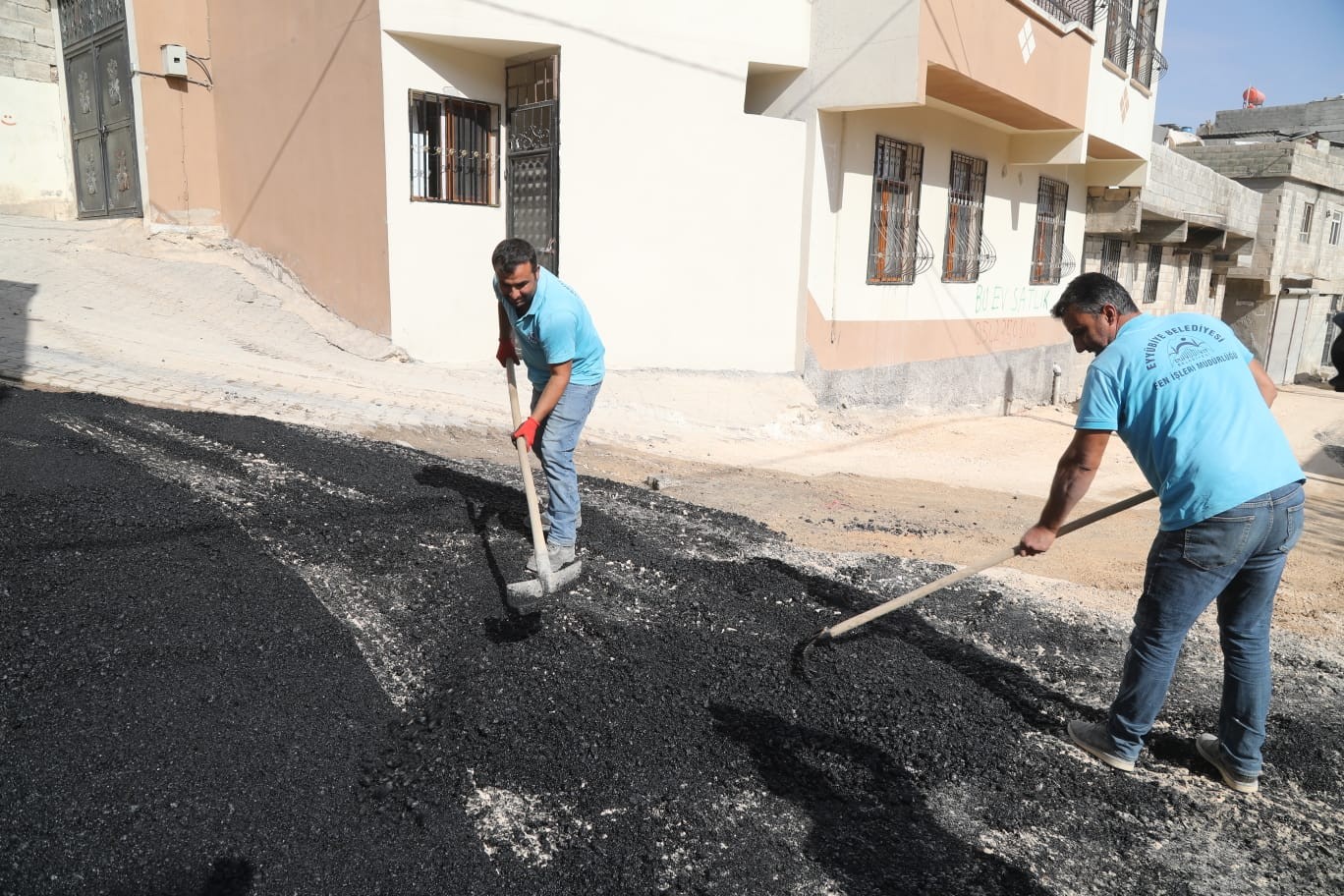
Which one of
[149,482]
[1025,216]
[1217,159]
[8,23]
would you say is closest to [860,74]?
[1025,216]

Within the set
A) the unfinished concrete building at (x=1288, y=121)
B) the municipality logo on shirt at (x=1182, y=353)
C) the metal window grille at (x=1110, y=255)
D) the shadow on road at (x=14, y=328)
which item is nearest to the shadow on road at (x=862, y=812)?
the municipality logo on shirt at (x=1182, y=353)

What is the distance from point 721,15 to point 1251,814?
858 cm

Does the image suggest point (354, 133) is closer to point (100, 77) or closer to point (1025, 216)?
point (100, 77)

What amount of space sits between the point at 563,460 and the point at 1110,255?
17.1 m

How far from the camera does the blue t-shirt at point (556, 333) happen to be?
4051mm

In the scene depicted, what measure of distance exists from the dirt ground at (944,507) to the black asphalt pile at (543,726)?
2.89 ft

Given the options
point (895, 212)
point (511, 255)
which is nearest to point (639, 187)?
point (895, 212)

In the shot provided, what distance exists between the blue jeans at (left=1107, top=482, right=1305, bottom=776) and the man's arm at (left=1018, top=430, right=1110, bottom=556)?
282 millimetres

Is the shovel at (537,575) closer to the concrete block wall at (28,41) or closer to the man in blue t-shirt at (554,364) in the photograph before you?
the man in blue t-shirt at (554,364)

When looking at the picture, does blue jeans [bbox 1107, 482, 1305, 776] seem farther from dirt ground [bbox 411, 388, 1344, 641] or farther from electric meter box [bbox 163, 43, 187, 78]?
electric meter box [bbox 163, 43, 187, 78]

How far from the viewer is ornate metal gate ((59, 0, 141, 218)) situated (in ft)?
34.8

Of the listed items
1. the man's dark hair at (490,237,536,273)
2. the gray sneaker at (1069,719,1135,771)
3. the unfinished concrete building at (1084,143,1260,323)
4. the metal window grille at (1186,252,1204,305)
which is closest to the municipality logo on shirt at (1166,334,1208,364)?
the gray sneaker at (1069,719,1135,771)

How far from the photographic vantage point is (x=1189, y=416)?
108 inches

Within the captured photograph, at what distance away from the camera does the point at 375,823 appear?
97.7 inches
